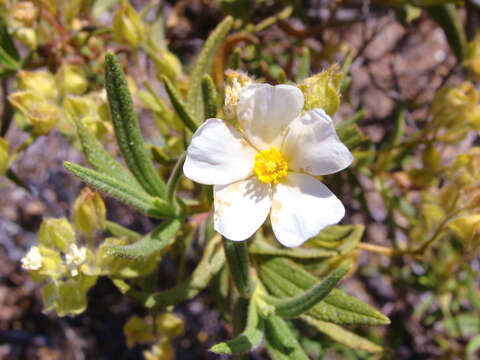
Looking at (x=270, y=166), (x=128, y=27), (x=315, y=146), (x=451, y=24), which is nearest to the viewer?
(x=315, y=146)

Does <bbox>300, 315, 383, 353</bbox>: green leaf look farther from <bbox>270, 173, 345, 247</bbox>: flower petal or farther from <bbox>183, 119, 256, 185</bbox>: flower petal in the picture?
<bbox>183, 119, 256, 185</bbox>: flower petal

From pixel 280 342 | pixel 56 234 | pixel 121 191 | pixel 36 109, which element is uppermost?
pixel 36 109

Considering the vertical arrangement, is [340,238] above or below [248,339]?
below

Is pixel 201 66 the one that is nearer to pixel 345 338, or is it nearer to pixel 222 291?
pixel 222 291

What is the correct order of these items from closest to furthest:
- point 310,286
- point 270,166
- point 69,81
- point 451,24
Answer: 1. point 270,166
2. point 310,286
3. point 69,81
4. point 451,24

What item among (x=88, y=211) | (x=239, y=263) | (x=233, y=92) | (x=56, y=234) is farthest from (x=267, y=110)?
(x=56, y=234)

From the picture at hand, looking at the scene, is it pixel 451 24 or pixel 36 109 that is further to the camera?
pixel 451 24

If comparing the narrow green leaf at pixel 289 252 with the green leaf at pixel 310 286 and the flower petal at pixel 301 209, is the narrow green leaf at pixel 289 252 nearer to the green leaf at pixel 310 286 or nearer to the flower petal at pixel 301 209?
the green leaf at pixel 310 286

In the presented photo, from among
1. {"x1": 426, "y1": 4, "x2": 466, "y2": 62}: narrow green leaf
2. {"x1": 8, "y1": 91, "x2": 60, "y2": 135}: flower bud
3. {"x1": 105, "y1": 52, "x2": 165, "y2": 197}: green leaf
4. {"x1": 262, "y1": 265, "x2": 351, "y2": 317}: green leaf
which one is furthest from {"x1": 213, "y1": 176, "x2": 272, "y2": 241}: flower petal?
{"x1": 426, "y1": 4, "x2": 466, "y2": 62}: narrow green leaf
